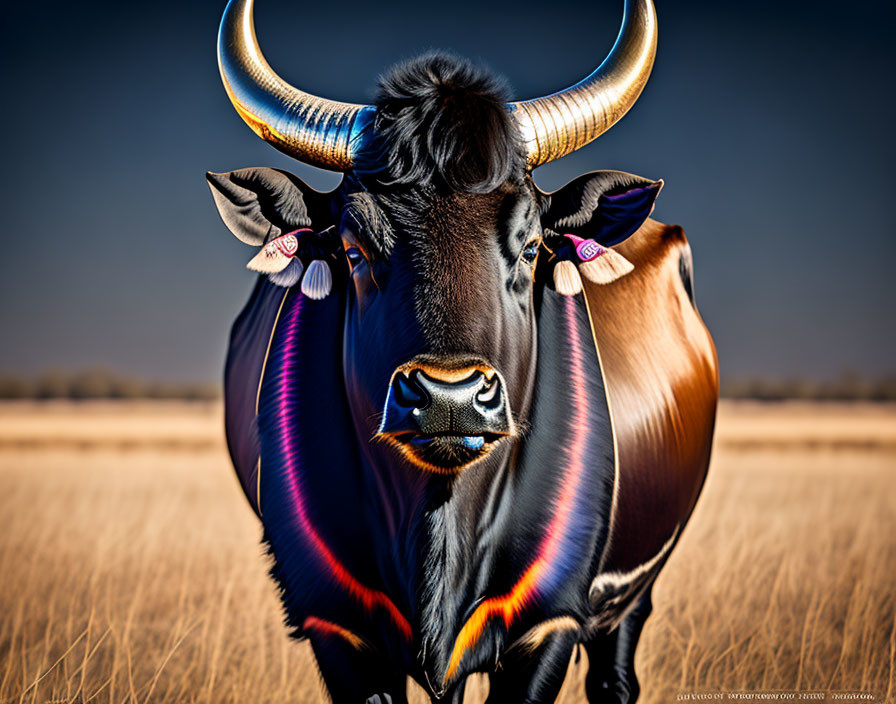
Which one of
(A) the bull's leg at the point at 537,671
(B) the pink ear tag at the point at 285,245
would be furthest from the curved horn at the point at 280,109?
(A) the bull's leg at the point at 537,671

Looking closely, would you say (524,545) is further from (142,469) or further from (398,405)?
(142,469)

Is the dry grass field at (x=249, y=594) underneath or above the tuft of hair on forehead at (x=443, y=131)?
underneath

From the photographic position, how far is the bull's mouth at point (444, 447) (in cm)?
246

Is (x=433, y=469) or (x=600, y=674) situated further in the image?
(x=600, y=674)

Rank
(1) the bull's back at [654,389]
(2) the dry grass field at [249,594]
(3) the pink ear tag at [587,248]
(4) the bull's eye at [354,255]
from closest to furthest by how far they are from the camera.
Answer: (4) the bull's eye at [354,255] < (3) the pink ear tag at [587,248] < (1) the bull's back at [654,389] < (2) the dry grass field at [249,594]

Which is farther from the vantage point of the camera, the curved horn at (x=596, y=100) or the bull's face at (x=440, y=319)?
the curved horn at (x=596, y=100)

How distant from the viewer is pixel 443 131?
284 centimetres

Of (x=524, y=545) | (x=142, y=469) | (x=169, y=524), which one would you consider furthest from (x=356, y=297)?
(x=142, y=469)

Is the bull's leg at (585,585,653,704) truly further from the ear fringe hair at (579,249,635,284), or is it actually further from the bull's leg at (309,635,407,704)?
the ear fringe hair at (579,249,635,284)

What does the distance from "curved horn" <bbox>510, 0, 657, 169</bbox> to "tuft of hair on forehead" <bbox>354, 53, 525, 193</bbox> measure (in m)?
0.16

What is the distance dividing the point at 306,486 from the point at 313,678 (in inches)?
95.8

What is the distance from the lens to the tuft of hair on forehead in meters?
2.79

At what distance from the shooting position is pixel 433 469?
106 inches

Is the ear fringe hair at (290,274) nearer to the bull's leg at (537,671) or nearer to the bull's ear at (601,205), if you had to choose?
the bull's ear at (601,205)
